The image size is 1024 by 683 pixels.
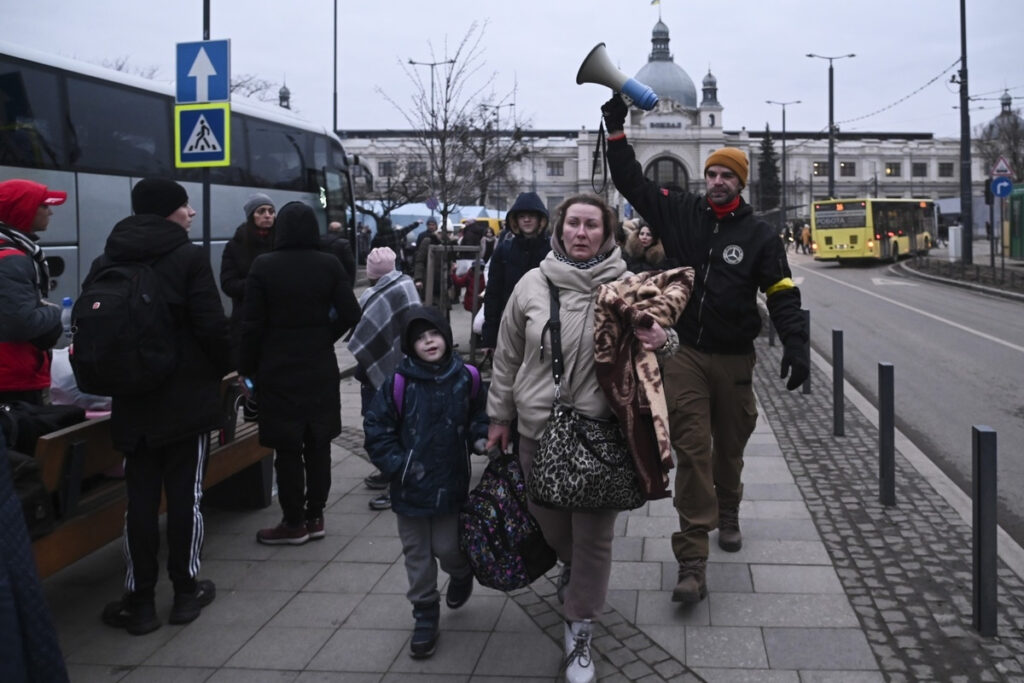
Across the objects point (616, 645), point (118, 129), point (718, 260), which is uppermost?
point (118, 129)

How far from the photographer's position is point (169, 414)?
4.31m

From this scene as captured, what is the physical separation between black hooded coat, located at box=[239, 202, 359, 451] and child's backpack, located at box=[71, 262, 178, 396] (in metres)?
1.01

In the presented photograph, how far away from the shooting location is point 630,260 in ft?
24.3

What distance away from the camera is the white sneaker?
369 cm

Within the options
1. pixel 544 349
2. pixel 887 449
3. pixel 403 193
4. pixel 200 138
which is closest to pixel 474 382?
pixel 544 349

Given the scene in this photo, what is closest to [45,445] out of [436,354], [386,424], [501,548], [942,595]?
[386,424]

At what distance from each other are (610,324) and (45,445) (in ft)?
7.65

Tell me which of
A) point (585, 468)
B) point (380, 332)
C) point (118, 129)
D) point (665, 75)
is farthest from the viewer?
point (665, 75)

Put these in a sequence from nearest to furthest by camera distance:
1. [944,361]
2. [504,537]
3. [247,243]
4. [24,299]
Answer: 1. [504,537]
2. [24,299]
3. [247,243]
4. [944,361]

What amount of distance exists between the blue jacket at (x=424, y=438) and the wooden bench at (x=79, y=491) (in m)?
1.27

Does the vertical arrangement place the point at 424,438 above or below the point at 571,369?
below

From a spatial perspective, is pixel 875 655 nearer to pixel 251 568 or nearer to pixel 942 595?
pixel 942 595

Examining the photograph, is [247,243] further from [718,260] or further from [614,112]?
[718,260]

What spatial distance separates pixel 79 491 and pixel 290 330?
1.41 m
